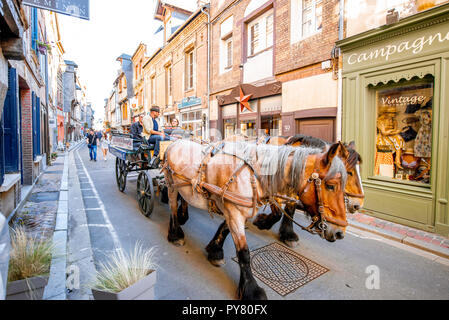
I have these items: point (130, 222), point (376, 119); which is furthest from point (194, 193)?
point (376, 119)

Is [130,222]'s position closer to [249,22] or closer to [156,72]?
[249,22]

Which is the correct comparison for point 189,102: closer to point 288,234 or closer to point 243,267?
point 288,234

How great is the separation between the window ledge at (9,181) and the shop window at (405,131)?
8.06 m

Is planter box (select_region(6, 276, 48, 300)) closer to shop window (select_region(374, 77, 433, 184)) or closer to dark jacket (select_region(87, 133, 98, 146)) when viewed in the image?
shop window (select_region(374, 77, 433, 184))

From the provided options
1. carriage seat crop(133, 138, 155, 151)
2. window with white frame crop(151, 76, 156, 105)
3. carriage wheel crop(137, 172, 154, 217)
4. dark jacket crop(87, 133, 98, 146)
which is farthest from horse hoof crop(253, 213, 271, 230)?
window with white frame crop(151, 76, 156, 105)

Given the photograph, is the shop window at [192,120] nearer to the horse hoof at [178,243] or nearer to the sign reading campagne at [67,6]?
the sign reading campagne at [67,6]

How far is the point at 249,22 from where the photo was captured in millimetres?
10297

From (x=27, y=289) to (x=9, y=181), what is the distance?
12.3ft

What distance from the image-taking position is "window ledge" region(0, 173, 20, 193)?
4402 millimetres

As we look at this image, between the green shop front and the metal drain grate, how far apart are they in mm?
3149

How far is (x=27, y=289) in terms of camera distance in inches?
91.0

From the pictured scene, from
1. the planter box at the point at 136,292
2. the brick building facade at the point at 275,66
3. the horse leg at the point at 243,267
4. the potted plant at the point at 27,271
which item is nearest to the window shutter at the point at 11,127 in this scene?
the potted plant at the point at 27,271

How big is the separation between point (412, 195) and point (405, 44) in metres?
3.26
